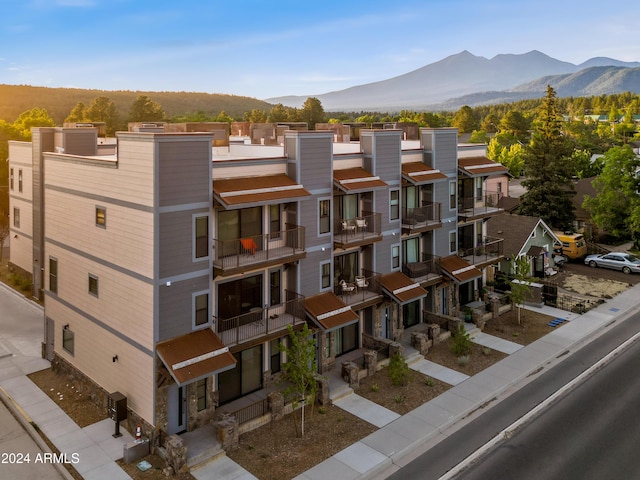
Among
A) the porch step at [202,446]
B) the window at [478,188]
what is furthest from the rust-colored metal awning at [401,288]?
the porch step at [202,446]

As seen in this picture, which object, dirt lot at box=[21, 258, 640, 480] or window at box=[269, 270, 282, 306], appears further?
window at box=[269, 270, 282, 306]

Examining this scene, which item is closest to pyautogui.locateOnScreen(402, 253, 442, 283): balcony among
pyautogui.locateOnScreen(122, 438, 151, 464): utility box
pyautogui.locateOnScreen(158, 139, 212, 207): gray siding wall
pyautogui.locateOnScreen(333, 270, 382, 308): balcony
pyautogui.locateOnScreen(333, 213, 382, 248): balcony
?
pyautogui.locateOnScreen(333, 270, 382, 308): balcony

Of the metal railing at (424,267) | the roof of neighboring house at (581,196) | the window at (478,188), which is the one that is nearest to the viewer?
the metal railing at (424,267)

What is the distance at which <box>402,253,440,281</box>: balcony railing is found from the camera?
101ft

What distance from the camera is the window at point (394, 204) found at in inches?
1168

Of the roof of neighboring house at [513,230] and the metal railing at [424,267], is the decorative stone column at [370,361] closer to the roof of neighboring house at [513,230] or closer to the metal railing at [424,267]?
the metal railing at [424,267]

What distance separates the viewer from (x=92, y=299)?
22.7 meters

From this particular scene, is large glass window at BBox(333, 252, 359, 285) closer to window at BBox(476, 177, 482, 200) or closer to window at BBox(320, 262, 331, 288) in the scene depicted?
window at BBox(320, 262, 331, 288)

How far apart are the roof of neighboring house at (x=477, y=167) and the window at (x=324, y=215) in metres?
12.1

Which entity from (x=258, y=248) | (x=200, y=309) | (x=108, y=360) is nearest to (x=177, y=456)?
(x=200, y=309)

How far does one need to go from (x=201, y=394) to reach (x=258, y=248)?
6734 mm

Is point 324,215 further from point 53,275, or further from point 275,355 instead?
point 53,275

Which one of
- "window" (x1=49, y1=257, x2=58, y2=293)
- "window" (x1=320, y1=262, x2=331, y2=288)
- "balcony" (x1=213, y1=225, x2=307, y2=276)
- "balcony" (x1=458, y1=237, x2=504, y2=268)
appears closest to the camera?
"balcony" (x1=213, y1=225, x2=307, y2=276)

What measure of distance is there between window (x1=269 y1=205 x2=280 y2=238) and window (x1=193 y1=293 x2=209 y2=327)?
14.9 ft
